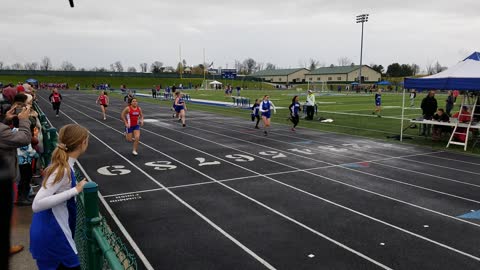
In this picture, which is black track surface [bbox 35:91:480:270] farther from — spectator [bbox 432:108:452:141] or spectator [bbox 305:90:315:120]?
spectator [bbox 305:90:315:120]

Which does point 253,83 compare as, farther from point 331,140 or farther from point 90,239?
point 90,239

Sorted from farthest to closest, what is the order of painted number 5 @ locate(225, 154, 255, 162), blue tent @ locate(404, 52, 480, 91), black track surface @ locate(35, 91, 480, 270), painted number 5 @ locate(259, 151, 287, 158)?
blue tent @ locate(404, 52, 480, 91)
painted number 5 @ locate(259, 151, 287, 158)
painted number 5 @ locate(225, 154, 255, 162)
black track surface @ locate(35, 91, 480, 270)

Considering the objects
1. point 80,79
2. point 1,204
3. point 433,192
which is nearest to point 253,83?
point 80,79

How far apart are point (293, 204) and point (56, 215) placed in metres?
5.29

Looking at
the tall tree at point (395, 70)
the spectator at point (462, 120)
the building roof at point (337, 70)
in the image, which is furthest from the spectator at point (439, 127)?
the tall tree at point (395, 70)

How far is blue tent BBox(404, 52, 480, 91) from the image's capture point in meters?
13.1

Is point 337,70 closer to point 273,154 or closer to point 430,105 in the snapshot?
point 430,105

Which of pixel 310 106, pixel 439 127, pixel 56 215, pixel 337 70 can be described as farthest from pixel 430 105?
pixel 337 70

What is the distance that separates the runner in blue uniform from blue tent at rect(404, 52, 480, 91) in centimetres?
1369

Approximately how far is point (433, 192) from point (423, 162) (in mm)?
3419

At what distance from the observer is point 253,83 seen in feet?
376

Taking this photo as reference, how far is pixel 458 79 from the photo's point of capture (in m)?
13.4

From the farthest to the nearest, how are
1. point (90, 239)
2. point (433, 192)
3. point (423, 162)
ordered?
1. point (423, 162)
2. point (433, 192)
3. point (90, 239)

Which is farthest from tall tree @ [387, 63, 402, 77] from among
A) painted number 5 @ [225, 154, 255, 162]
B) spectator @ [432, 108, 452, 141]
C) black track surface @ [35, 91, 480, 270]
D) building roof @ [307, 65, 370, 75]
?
painted number 5 @ [225, 154, 255, 162]
